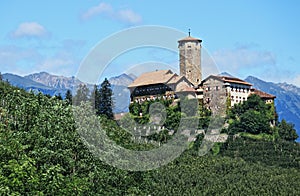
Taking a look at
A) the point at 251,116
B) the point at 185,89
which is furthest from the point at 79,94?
the point at 185,89

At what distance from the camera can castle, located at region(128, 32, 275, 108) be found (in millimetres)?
51094

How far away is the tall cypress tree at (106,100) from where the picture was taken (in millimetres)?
46625

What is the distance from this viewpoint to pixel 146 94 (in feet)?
172

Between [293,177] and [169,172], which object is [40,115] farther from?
[293,177]

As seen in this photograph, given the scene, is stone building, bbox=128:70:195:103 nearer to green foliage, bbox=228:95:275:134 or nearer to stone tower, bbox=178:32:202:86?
stone tower, bbox=178:32:202:86

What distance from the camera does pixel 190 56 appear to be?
5484cm

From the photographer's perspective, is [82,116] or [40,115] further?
[82,116]

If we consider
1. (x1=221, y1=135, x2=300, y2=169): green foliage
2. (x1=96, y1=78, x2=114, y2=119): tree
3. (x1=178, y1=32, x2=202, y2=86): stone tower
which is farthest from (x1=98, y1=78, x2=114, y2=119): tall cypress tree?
(x1=221, y1=135, x2=300, y2=169): green foliage

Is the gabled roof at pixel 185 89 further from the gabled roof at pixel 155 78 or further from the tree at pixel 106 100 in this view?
the tree at pixel 106 100

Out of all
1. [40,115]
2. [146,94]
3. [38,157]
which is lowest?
[38,157]

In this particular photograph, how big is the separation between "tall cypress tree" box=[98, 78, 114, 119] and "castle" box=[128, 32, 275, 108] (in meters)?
2.77

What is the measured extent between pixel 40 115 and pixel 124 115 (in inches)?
1186

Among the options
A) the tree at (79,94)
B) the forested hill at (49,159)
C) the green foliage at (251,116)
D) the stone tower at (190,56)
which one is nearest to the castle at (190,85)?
the stone tower at (190,56)

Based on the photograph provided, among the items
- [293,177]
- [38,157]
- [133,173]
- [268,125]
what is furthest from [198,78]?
[38,157]
